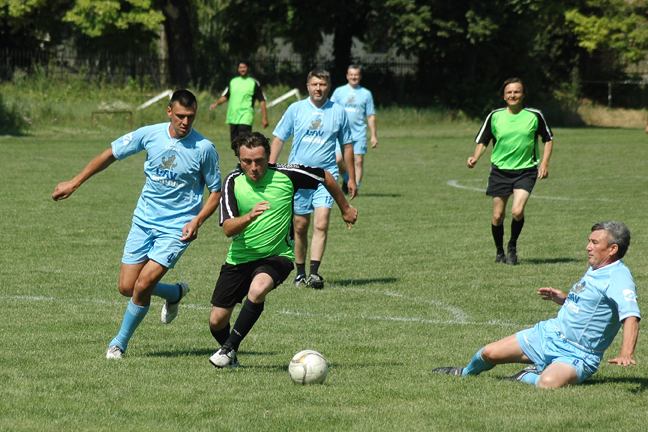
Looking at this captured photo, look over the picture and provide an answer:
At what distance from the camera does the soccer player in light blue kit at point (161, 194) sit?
21.2 feet

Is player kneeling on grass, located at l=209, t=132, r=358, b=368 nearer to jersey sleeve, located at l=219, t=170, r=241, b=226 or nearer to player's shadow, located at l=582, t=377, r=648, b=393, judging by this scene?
jersey sleeve, located at l=219, t=170, r=241, b=226

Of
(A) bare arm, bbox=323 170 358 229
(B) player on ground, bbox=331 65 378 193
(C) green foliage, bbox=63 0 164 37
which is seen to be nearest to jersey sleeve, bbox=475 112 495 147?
(A) bare arm, bbox=323 170 358 229

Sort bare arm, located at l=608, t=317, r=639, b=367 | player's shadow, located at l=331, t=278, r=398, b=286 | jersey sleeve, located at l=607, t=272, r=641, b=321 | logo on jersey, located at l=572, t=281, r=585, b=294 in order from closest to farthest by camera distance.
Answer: bare arm, located at l=608, t=317, r=639, b=367
jersey sleeve, located at l=607, t=272, r=641, b=321
logo on jersey, located at l=572, t=281, r=585, b=294
player's shadow, located at l=331, t=278, r=398, b=286

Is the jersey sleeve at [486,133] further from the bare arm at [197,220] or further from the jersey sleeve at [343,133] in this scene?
the bare arm at [197,220]

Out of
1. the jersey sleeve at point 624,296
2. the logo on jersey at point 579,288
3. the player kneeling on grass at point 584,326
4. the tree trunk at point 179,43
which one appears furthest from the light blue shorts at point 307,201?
the tree trunk at point 179,43

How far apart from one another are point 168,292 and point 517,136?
5444mm

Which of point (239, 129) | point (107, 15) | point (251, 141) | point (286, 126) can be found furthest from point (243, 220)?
point (107, 15)

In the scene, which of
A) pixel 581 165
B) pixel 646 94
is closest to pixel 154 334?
pixel 581 165

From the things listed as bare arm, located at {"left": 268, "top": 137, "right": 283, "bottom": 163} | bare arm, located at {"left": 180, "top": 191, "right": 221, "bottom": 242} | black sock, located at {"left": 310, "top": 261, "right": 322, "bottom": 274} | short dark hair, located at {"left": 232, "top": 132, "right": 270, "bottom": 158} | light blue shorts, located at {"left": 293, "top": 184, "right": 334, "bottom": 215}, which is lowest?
black sock, located at {"left": 310, "top": 261, "right": 322, "bottom": 274}

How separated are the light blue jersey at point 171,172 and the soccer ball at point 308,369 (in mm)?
1599

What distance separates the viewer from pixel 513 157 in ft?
35.5

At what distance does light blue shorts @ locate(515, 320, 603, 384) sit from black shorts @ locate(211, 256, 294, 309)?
5.66 feet

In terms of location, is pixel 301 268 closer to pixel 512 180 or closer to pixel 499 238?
pixel 499 238

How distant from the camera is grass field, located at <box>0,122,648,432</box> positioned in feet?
16.2
